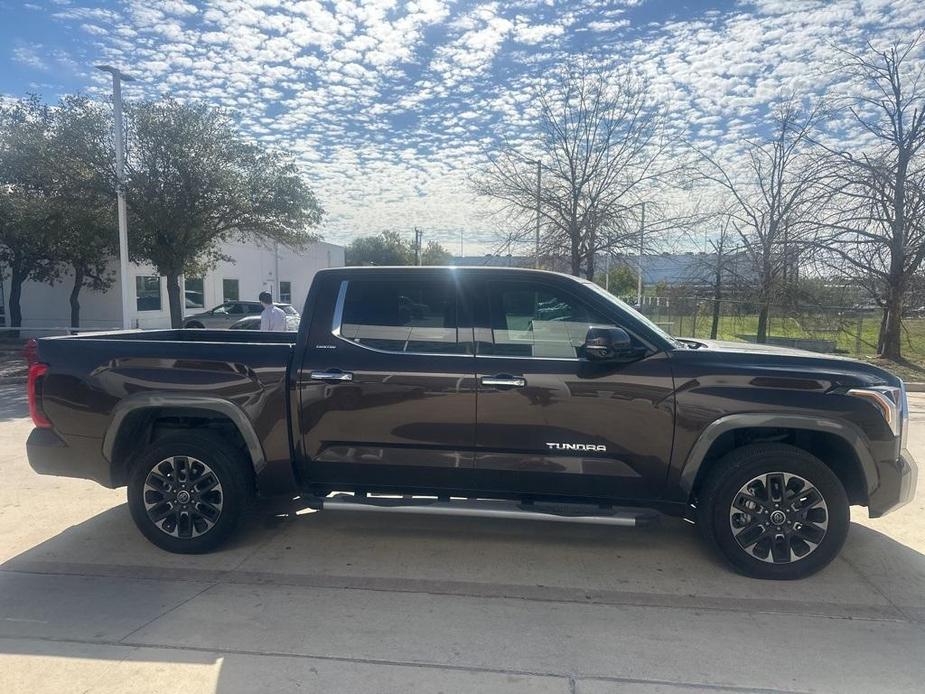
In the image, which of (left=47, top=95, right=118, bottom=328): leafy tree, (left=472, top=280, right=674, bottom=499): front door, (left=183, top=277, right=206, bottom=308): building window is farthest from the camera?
(left=183, top=277, right=206, bottom=308): building window

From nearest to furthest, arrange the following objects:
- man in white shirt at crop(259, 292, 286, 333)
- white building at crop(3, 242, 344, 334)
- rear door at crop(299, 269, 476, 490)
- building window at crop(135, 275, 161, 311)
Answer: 1. rear door at crop(299, 269, 476, 490)
2. man in white shirt at crop(259, 292, 286, 333)
3. white building at crop(3, 242, 344, 334)
4. building window at crop(135, 275, 161, 311)

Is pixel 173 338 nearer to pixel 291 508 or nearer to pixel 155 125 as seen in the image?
pixel 291 508

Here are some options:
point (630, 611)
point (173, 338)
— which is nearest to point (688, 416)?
point (630, 611)

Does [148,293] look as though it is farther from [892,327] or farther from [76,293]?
[892,327]

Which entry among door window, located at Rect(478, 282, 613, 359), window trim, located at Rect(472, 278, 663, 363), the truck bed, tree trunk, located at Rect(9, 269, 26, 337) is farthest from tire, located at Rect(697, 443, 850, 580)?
tree trunk, located at Rect(9, 269, 26, 337)

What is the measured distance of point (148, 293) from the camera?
80.6 feet

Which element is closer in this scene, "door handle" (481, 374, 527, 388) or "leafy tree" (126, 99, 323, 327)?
"door handle" (481, 374, 527, 388)

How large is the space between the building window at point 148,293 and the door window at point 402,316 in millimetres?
22102

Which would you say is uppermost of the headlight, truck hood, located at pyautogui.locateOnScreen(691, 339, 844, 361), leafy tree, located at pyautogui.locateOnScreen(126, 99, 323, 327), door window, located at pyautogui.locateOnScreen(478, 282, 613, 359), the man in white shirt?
leafy tree, located at pyautogui.locateOnScreen(126, 99, 323, 327)

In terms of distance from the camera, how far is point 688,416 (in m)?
3.90

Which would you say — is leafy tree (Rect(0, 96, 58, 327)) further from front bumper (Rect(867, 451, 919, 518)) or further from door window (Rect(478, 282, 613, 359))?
front bumper (Rect(867, 451, 919, 518))

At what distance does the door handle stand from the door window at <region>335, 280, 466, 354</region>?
11.7 inches

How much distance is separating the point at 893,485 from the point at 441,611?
2.83m

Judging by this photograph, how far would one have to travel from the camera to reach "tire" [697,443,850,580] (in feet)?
12.8
